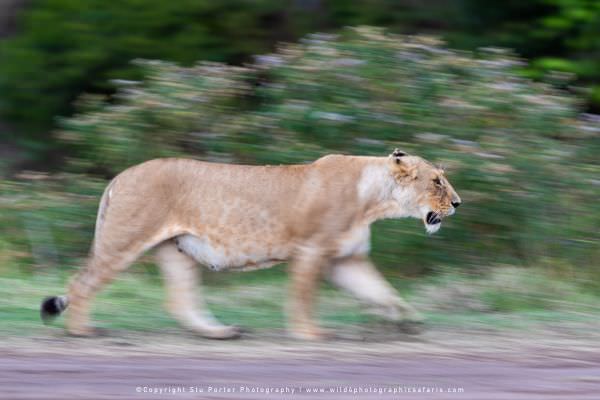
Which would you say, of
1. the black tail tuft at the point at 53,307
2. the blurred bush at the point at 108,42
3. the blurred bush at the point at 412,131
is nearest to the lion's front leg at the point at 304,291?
the black tail tuft at the point at 53,307

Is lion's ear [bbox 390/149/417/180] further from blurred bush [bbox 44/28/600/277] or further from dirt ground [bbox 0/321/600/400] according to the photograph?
blurred bush [bbox 44/28/600/277]

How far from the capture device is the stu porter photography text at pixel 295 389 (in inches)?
233

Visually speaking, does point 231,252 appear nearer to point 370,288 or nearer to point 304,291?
point 304,291

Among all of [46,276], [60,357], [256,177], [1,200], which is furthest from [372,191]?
[1,200]

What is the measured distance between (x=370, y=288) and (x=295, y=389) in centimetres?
237

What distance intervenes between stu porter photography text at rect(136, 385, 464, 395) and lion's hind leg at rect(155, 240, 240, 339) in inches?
83.1

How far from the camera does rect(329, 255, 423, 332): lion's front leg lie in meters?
8.31

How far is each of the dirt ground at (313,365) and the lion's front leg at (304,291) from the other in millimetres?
131

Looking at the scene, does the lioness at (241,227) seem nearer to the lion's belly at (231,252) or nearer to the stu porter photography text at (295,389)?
the lion's belly at (231,252)

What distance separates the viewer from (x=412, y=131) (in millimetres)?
11219

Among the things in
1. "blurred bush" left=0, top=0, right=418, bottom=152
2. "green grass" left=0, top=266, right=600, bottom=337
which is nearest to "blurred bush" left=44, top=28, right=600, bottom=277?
"green grass" left=0, top=266, right=600, bottom=337

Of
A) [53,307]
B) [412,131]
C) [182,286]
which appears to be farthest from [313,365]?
[412,131]

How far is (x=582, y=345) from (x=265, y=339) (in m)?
2.20

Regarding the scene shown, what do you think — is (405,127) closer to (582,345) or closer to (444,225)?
(444,225)
